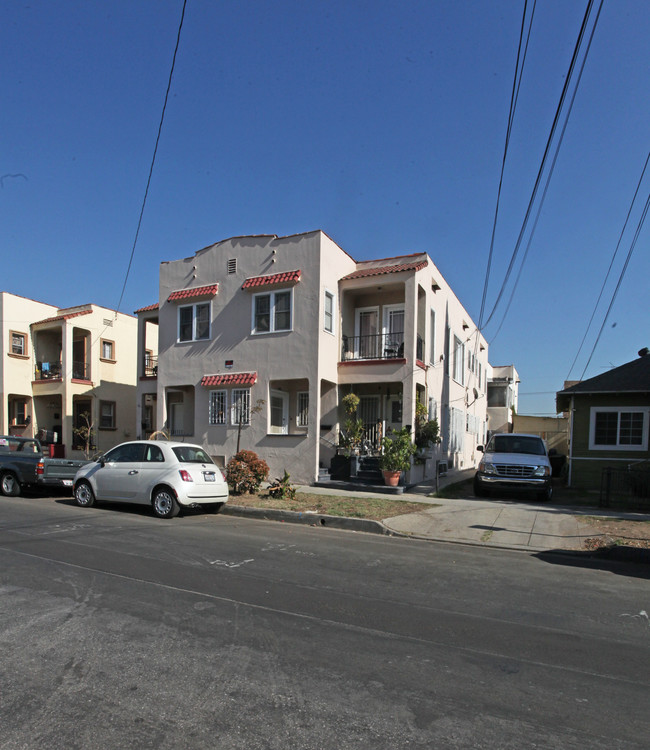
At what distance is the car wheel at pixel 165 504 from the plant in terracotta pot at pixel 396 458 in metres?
6.85

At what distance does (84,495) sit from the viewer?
13.0 meters

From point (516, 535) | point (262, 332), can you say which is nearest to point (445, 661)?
point (516, 535)

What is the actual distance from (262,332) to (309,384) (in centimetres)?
259

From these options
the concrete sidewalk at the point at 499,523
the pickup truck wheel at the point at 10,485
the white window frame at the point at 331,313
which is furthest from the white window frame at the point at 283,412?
the pickup truck wheel at the point at 10,485

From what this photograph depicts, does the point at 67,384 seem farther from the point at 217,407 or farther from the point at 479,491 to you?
the point at 479,491

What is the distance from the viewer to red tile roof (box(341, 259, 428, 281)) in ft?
59.9

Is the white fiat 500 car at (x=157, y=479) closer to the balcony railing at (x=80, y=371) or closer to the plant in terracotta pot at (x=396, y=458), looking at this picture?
the plant in terracotta pot at (x=396, y=458)

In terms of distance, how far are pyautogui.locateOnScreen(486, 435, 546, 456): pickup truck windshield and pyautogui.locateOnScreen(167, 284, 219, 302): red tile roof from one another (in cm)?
1088

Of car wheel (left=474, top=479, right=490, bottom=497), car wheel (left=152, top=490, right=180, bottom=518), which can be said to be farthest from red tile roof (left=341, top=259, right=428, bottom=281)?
car wheel (left=152, top=490, right=180, bottom=518)

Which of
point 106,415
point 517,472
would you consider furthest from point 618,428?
point 106,415

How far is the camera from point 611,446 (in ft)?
60.0

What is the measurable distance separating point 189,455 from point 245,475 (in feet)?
9.73

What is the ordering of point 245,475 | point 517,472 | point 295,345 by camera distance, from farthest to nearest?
point 295,345
point 517,472
point 245,475

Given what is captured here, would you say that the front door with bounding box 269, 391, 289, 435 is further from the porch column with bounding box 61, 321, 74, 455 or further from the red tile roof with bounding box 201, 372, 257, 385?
the porch column with bounding box 61, 321, 74, 455
